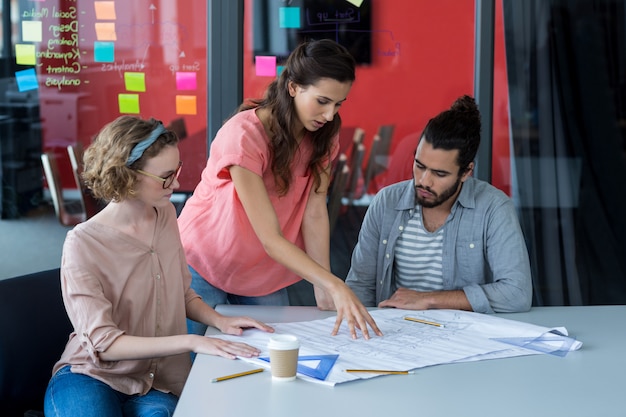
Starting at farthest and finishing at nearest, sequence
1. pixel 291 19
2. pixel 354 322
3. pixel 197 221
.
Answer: pixel 291 19, pixel 197 221, pixel 354 322

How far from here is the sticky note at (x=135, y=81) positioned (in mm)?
4082

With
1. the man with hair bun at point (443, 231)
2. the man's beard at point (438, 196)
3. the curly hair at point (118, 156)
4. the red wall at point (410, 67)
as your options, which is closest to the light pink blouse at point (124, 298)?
the curly hair at point (118, 156)

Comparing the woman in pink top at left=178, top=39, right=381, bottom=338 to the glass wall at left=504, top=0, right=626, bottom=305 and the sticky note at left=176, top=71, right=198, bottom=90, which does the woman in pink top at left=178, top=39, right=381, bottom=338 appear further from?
the glass wall at left=504, top=0, right=626, bottom=305

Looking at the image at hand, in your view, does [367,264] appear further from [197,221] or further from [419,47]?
[419,47]

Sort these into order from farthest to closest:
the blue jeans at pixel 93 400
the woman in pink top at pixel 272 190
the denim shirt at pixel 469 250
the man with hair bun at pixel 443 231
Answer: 1. the man with hair bun at pixel 443 231
2. the denim shirt at pixel 469 250
3. the woman in pink top at pixel 272 190
4. the blue jeans at pixel 93 400

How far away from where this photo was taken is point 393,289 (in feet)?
9.03

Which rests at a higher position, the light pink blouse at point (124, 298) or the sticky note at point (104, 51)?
the sticky note at point (104, 51)

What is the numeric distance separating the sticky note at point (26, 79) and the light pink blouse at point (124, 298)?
2.08 metres

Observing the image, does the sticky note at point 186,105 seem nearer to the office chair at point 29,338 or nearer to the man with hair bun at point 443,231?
the man with hair bun at point 443,231

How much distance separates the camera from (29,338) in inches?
86.6

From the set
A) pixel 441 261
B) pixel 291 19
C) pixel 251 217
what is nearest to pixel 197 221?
pixel 251 217

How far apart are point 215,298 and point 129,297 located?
455 millimetres

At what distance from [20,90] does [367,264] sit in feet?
7.37

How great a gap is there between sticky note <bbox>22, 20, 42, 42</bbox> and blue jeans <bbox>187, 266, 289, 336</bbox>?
2.01m
